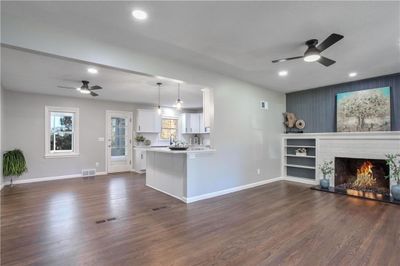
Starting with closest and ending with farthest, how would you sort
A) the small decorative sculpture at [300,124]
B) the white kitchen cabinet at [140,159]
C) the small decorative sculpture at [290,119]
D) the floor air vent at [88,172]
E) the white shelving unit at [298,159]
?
the white shelving unit at [298,159] < the small decorative sculpture at [300,124] < the small decorative sculpture at [290,119] < the floor air vent at [88,172] < the white kitchen cabinet at [140,159]

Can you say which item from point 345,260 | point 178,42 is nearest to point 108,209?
point 178,42

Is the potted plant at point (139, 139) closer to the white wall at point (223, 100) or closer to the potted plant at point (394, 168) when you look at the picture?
the white wall at point (223, 100)

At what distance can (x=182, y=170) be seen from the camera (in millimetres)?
4227

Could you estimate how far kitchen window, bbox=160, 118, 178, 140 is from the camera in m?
8.70

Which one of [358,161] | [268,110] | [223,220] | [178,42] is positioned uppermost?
[178,42]

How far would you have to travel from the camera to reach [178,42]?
3.09 m

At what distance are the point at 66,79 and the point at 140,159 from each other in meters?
3.68

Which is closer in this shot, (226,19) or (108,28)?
(226,19)

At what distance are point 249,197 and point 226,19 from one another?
136 inches

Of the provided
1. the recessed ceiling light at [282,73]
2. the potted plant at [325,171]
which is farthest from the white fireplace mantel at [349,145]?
the recessed ceiling light at [282,73]

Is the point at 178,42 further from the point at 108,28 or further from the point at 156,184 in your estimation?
the point at 156,184

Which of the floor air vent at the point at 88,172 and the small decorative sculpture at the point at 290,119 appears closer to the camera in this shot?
the small decorative sculpture at the point at 290,119

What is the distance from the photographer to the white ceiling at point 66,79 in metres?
3.62

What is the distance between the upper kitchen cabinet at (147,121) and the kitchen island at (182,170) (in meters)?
3.26
